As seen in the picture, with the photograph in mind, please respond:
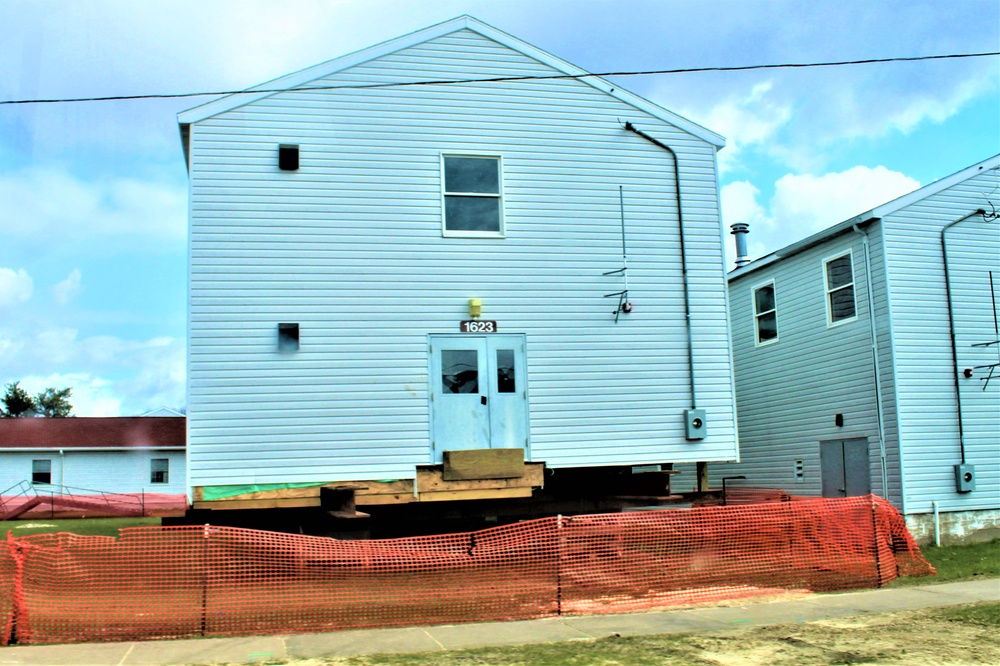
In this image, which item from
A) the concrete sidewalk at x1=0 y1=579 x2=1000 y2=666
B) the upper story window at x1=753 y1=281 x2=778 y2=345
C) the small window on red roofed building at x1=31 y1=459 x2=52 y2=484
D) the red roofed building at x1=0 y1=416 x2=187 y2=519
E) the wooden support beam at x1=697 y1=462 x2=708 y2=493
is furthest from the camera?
the small window on red roofed building at x1=31 y1=459 x2=52 y2=484

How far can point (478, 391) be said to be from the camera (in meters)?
13.8

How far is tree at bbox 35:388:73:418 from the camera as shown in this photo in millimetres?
81312

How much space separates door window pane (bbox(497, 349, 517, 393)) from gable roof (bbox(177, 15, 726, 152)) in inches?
184

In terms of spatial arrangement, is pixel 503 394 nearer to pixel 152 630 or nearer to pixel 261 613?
pixel 261 613

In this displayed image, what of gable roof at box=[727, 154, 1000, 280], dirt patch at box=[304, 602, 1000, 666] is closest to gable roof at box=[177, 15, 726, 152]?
gable roof at box=[727, 154, 1000, 280]

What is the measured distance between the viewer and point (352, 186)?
13797 millimetres

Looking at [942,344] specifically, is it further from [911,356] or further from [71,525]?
[71,525]

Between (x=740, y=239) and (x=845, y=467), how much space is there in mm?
9010

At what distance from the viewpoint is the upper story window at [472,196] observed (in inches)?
558

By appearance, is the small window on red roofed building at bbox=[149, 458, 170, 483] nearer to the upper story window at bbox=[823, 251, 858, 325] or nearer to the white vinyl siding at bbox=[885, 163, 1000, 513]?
the upper story window at bbox=[823, 251, 858, 325]

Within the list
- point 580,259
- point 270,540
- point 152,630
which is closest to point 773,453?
point 580,259

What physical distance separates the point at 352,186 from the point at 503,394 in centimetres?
383

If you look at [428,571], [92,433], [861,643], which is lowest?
[861,643]

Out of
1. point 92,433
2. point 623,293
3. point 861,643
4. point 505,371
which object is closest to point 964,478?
point 623,293
